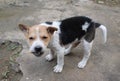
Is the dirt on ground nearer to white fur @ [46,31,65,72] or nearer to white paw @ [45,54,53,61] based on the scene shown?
white paw @ [45,54,53,61]

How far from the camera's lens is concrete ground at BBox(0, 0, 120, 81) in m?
4.18

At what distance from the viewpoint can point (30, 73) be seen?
4.23 meters

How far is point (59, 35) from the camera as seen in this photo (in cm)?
399

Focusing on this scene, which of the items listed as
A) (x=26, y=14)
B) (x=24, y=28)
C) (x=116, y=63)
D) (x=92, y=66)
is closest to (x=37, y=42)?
(x=24, y=28)

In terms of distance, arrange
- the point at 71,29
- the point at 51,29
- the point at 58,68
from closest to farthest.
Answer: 1. the point at 51,29
2. the point at 71,29
3. the point at 58,68

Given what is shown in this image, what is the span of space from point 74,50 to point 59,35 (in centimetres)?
88

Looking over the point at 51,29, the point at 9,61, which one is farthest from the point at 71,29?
→ the point at 9,61

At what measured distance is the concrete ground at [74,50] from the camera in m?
4.18

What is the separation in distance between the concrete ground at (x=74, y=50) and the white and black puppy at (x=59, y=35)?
0.17 m

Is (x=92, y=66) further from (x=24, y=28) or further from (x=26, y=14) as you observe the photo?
(x=26, y=14)

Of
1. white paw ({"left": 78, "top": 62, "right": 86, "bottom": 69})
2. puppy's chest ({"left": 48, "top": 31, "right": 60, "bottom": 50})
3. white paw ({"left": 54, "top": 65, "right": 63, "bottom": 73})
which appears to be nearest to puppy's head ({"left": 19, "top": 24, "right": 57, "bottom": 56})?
puppy's chest ({"left": 48, "top": 31, "right": 60, "bottom": 50})

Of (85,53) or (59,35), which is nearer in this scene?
(59,35)

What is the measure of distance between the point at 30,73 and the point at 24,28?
0.86 meters

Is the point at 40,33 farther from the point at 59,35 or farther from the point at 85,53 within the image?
the point at 85,53
